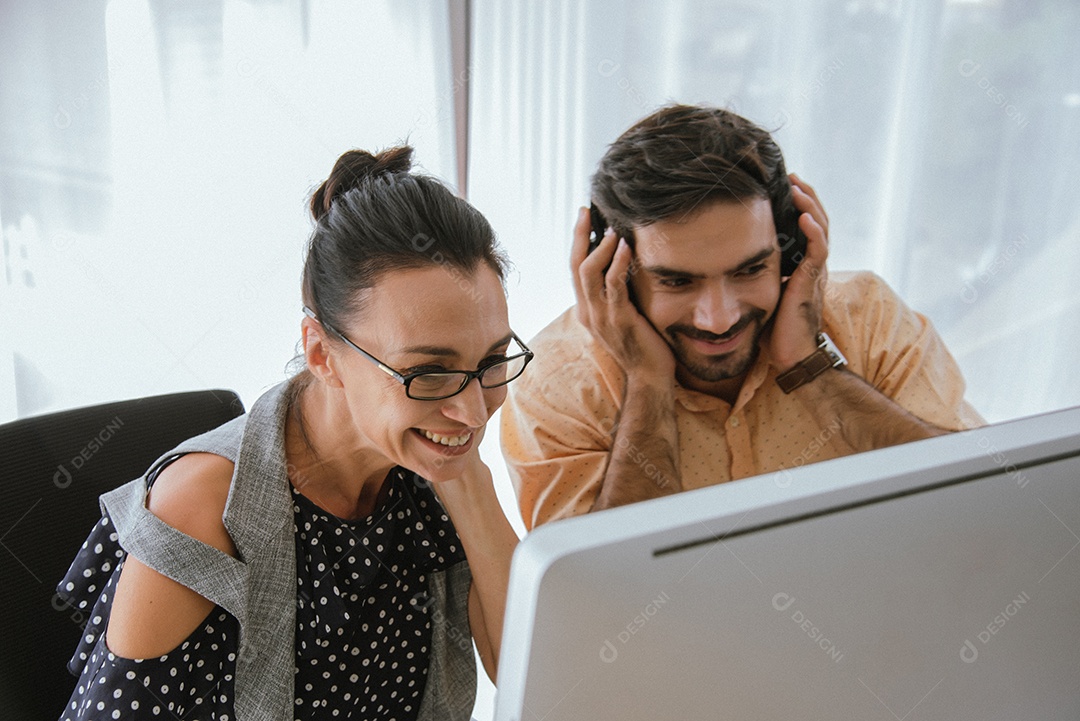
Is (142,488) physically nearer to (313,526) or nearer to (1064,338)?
(313,526)

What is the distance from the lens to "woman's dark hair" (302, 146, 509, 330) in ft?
3.48

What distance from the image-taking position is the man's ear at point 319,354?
1105 millimetres

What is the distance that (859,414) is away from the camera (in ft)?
5.11

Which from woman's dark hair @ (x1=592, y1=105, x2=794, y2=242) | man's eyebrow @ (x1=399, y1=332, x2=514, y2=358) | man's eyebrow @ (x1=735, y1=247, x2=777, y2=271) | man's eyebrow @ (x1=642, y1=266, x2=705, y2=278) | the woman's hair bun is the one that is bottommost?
man's eyebrow @ (x1=642, y1=266, x2=705, y2=278)

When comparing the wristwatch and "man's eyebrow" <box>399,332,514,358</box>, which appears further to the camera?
the wristwatch

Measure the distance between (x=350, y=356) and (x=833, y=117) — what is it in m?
1.54

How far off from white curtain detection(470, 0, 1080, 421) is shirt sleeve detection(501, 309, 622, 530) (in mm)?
926

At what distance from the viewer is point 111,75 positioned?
2.19 metres

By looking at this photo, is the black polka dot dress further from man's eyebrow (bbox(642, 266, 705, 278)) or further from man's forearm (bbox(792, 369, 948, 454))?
man's forearm (bbox(792, 369, 948, 454))

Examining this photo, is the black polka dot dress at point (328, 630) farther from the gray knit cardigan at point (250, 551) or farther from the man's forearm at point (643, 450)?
the man's forearm at point (643, 450)

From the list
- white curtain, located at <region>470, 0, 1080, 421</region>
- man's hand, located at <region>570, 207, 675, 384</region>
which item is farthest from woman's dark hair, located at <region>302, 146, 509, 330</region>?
white curtain, located at <region>470, 0, 1080, 421</region>

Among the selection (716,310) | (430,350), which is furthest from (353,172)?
(716,310)

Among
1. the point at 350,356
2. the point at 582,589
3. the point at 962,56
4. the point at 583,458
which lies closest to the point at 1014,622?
the point at 582,589

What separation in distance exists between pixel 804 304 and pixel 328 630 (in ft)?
3.20
